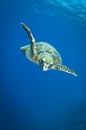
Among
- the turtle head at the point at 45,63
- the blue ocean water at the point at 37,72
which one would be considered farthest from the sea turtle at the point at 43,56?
the blue ocean water at the point at 37,72

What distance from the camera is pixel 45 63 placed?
5.68m

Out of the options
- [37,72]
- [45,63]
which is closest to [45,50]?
[45,63]

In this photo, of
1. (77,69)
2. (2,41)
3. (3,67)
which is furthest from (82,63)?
(3,67)

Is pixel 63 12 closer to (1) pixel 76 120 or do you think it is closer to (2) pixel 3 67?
(1) pixel 76 120

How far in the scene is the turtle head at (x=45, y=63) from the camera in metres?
5.58

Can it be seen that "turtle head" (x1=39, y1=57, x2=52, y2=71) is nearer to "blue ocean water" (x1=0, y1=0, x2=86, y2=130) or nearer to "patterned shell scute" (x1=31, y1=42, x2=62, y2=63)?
"patterned shell scute" (x1=31, y1=42, x2=62, y2=63)

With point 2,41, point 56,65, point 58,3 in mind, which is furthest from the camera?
point 2,41

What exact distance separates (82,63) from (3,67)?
2357cm

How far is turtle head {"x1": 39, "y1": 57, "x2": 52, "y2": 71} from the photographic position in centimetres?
558

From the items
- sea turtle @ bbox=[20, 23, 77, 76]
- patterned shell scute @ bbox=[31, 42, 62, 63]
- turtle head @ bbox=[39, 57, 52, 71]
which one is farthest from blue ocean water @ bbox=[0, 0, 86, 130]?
turtle head @ bbox=[39, 57, 52, 71]

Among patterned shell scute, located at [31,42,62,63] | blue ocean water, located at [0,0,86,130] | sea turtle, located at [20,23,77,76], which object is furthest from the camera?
blue ocean water, located at [0,0,86,130]

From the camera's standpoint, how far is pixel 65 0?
21.9 m

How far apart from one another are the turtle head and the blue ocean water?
15866mm

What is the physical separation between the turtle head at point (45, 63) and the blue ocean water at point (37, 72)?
15866 millimetres
